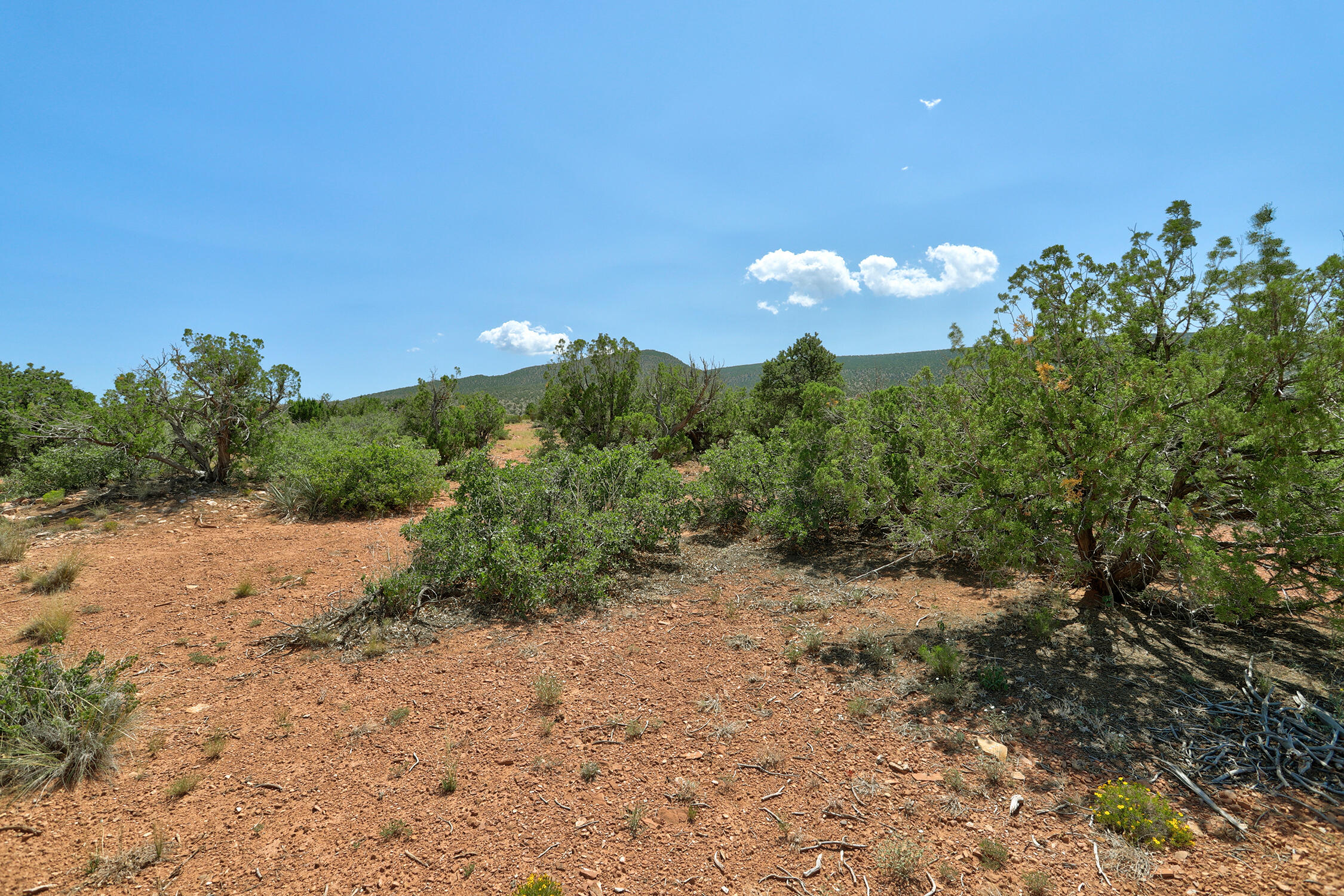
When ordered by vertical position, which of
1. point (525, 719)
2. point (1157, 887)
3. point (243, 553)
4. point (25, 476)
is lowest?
point (1157, 887)

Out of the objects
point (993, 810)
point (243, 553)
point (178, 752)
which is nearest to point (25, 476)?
point (243, 553)

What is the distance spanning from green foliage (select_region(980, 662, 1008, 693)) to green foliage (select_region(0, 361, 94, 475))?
1600cm

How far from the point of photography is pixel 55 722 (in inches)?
129

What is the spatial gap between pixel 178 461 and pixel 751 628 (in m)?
13.8

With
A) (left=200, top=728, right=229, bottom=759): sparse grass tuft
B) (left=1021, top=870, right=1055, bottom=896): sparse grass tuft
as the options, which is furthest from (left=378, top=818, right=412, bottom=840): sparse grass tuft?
(left=1021, top=870, right=1055, bottom=896): sparse grass tuft

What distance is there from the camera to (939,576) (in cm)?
657

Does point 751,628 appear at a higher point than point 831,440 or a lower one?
lower

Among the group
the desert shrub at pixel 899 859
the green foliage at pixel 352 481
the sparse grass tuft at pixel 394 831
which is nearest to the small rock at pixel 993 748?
the desert shrub at pixel 899 859

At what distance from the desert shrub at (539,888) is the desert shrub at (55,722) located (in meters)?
3.03

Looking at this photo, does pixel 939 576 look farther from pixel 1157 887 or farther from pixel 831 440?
→ pixel 1157 887

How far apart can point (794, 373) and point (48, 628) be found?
1991 cm

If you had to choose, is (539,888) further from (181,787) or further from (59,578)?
(59,578)

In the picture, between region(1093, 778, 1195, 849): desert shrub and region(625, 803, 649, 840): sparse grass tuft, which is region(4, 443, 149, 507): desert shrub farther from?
region(1093, 778, 1195, 849): desert shrub

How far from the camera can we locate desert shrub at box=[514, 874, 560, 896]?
2.33 metres
